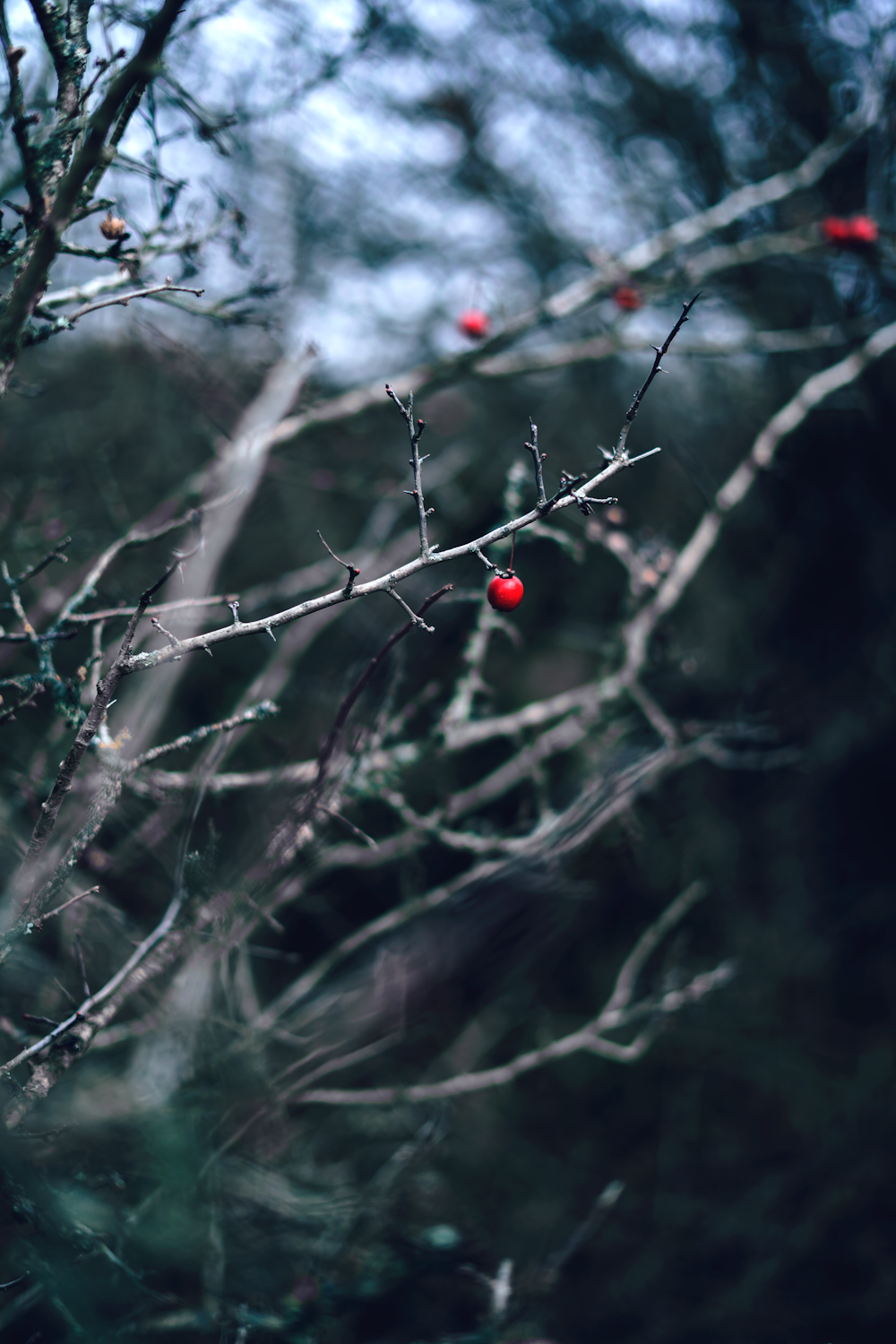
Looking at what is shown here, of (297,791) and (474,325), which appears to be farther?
(474,325)

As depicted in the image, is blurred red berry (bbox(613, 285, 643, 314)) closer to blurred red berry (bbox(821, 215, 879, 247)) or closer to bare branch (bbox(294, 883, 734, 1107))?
blurred red berry (bbox(821, 215, 879, 247))

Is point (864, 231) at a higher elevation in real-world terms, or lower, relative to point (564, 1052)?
higher

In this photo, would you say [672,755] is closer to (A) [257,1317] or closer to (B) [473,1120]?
(A) [257,1317]

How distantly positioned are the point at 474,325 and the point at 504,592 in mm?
2151

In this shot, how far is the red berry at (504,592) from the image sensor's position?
1.38 m

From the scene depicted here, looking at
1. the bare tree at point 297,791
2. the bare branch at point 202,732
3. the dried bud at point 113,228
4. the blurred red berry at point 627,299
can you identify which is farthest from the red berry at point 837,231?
the bare branch at point 202,732

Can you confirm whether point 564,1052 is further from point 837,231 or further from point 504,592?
point 837,231

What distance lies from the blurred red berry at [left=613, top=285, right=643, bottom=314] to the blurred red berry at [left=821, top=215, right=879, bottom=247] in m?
0.87

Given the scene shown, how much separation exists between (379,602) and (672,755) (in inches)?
59.4

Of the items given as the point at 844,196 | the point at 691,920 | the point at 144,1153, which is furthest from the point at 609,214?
the point at 144,1153

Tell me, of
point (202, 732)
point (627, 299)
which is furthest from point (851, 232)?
point (202, 732)

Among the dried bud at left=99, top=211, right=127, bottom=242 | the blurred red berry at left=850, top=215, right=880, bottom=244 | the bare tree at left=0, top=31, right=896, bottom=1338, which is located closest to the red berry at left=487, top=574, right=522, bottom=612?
the bare tree at left=0, top=31, right=896, bottom=1338

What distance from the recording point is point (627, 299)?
10.2ft

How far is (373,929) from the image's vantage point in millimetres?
2121
